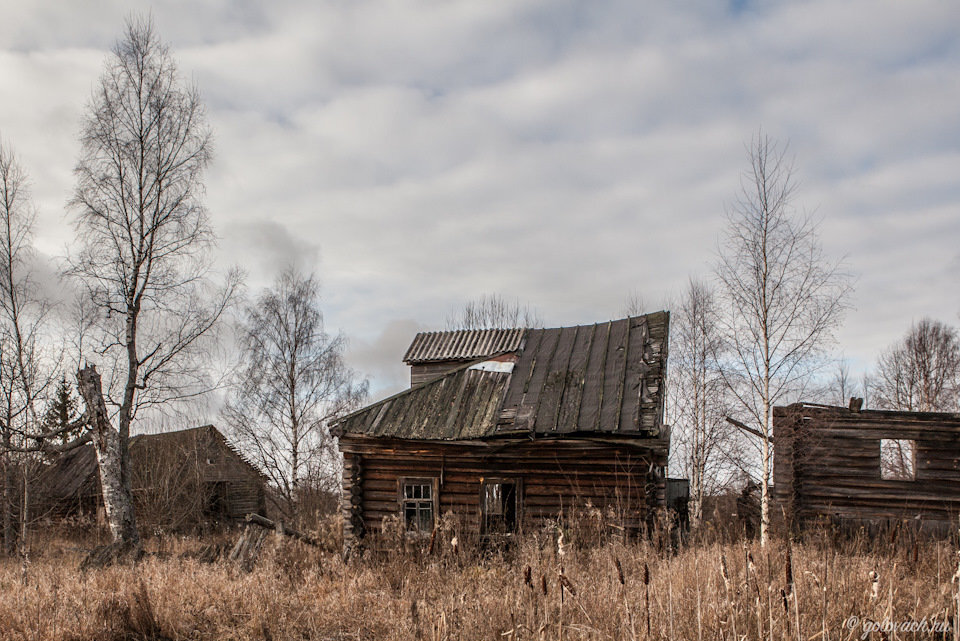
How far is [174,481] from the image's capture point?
57.4ft

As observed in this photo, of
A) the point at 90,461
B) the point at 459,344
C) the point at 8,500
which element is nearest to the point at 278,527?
the point at 8,500

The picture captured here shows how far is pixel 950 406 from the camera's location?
74.6ft

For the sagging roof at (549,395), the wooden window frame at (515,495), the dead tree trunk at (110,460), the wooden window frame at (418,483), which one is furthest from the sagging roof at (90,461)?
the wooden window frame at (515,495)

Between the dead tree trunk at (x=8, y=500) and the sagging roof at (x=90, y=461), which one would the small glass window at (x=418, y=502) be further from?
the dead tree trunk at (x=8, y=500)

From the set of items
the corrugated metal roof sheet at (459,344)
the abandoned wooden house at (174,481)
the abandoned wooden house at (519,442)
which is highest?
the corrugated metal roof sheet at (459,344)

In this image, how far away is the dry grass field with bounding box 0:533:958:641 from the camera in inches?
161

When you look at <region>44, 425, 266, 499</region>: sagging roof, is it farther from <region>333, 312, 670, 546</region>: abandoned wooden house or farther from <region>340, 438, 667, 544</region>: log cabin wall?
<region>333, 312, 670, 546</region>: abandoned wooden house

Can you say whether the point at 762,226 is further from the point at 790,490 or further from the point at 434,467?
the point at 434,467

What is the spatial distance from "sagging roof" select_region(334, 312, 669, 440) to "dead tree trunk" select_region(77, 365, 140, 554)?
438 cm

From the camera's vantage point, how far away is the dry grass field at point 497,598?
13.4 feet

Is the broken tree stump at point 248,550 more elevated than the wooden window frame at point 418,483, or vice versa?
the wooden window frame at point 418,483

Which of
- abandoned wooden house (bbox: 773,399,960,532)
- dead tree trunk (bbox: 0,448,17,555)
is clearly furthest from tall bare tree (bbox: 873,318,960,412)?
dead tree trunk (bbox: 0,448,17,555)

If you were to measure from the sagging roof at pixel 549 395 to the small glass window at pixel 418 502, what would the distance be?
1.22 m

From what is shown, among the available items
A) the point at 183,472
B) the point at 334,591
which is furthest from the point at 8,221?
the point at 334,591
